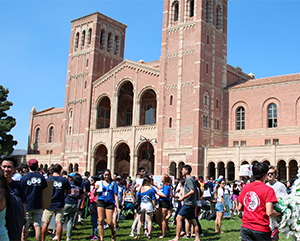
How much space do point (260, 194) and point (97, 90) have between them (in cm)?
3816

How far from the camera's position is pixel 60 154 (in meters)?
45.2

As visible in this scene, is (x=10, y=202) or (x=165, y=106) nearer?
(x=10, y=202)

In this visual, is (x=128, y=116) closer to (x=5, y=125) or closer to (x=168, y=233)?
(x=5, y=125)

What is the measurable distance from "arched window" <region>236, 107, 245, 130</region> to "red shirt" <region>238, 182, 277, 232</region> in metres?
29.9

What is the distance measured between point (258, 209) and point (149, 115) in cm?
3599

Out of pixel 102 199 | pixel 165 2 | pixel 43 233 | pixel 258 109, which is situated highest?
pixel 165 2

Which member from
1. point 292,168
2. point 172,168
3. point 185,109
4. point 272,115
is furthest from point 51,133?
point 292,168

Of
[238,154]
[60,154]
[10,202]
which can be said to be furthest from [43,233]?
[60,154]

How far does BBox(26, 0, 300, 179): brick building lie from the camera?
104 feet

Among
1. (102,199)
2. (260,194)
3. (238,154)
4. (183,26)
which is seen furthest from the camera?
(183,26)

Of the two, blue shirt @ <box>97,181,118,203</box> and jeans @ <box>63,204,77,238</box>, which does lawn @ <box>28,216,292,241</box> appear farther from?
blue shirt @ <box>97,181,118,203</box>

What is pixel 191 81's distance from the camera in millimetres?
33656

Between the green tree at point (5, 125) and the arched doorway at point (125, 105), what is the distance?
14710mm

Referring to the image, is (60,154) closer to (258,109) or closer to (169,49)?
(169,49)
